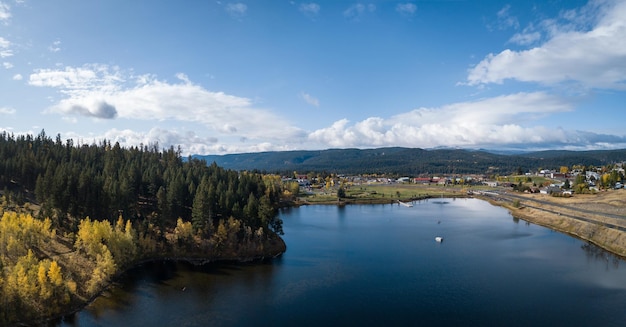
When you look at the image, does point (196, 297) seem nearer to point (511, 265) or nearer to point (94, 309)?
point (94, 309)

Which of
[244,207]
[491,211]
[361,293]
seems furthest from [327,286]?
[491,211]

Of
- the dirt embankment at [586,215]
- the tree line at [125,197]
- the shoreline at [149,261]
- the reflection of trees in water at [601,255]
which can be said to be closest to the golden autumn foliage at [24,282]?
the shoreline at [149,261]

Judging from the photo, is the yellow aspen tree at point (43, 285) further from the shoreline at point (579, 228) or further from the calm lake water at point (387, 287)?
the shoreline at point (579, 228)

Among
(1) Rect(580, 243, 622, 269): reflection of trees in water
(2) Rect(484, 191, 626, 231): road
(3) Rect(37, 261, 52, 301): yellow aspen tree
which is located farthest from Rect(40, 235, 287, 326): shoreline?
(2) Rect(484, 191, 626, 231): road

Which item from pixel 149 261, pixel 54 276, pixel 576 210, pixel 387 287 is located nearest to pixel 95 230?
pixel 149 261

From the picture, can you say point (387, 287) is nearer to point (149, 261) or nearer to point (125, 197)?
point (149, 261)

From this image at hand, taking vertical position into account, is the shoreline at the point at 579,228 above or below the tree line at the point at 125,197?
below

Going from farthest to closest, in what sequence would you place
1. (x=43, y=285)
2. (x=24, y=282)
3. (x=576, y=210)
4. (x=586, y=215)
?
(x=576, y=210) < (x=586, y=215) < (x=43, y=285) < (x=24, y=282)
